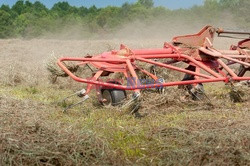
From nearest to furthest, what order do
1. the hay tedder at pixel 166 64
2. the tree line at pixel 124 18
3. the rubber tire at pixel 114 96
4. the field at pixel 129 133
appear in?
the field at pixel 129 133, the hay tedder at pixel 166 64, the rubber tire at pixel 114 96, the tree line at pixel 124 18

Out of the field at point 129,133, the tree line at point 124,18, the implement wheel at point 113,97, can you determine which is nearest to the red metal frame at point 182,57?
the implement wheel at point 113,97

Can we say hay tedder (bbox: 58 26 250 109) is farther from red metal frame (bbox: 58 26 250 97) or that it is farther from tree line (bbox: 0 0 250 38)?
tree line (bbox: 0 0 250 38)

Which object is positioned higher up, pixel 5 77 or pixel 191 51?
pixel 191 51

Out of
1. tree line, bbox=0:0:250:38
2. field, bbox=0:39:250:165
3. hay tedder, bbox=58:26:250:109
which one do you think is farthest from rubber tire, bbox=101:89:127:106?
tree line, bbox=0:0:250:38

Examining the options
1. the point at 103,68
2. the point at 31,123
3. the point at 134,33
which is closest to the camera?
the point at 31,123

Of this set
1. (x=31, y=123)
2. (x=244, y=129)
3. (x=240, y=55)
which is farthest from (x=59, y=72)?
(x=244, y=129)

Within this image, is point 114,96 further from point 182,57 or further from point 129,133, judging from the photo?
point 129,133

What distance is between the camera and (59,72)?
24.9 ft

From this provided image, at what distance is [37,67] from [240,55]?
5.35 meters

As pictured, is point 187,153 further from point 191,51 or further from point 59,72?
point 59,72

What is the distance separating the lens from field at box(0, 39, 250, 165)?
3.56 m

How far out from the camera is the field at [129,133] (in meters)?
3.56

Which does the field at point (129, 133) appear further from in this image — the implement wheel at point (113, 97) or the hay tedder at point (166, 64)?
the hay tedder at point (166, 64)

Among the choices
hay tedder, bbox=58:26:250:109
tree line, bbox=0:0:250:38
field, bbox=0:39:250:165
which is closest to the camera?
field, bbox=0:39:250:165
